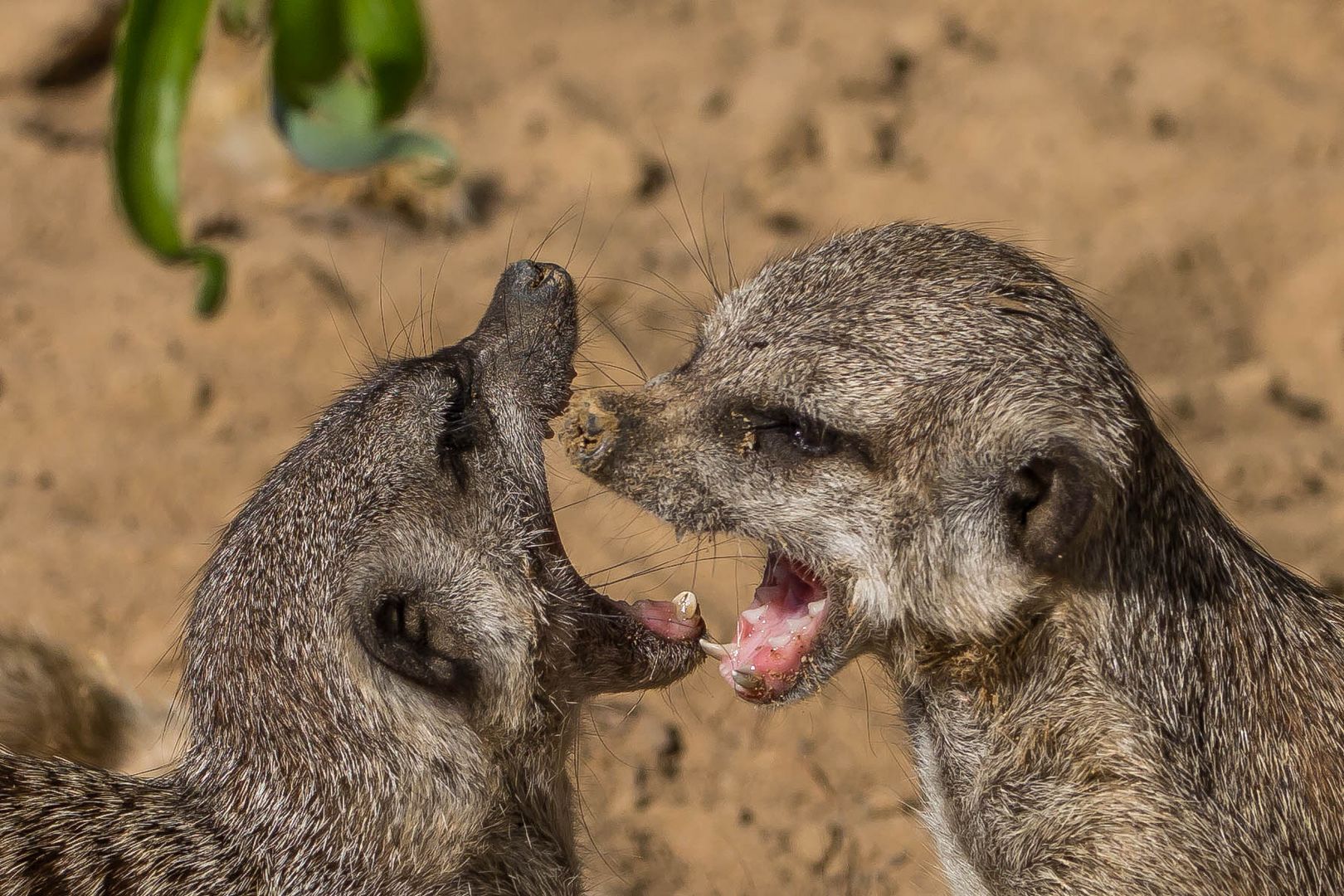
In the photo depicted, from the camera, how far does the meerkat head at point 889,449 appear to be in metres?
2.90

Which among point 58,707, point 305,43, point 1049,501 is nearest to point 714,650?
point 1049,501

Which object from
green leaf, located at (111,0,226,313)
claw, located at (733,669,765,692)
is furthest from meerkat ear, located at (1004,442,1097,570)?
green leaf, located at (111,0,226,313)

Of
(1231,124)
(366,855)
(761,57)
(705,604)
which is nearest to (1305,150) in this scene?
(1231,124)

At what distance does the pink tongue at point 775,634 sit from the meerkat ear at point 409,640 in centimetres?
56

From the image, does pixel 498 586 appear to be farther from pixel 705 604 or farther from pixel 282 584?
pixel 705 604

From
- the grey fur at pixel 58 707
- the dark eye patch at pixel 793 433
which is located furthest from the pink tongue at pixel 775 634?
the grey fur at pixel 58 707

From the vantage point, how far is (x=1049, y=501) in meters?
2.83

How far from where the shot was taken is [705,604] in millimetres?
4613

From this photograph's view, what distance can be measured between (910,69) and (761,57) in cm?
71

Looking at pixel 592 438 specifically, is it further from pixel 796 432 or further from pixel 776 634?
pixel 776 634

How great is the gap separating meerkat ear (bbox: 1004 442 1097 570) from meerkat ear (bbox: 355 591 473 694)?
3.70 feet

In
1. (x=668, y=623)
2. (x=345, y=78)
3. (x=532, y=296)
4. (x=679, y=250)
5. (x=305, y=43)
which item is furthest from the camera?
→ (x=679, y=250)

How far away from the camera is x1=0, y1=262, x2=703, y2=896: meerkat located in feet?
9.82

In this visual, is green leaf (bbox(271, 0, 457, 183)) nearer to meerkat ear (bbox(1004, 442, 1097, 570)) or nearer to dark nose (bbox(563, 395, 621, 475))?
dark nose (bbox(563, 395, 621, 475))
